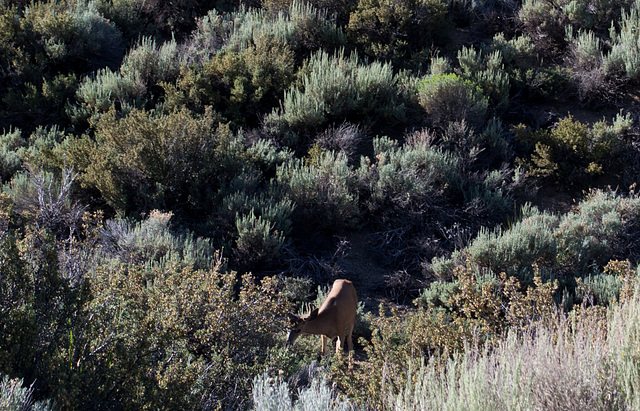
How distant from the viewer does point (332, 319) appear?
501cm

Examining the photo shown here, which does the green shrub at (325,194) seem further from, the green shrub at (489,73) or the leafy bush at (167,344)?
the green shrub at (489,73)

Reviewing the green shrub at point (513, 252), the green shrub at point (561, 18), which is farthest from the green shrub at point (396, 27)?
the green shrub at point (513, 252)

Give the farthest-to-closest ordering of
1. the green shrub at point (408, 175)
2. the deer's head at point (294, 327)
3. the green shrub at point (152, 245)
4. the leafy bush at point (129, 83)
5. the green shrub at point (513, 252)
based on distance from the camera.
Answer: the leafy bush at point (129, 83) → the green shrub at point (408, 175) → the green shrub at point (513, 252) → the green shrub at point (152, 245) → the deer's head at point (294, 327)

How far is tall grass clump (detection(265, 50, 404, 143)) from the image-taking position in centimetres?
849

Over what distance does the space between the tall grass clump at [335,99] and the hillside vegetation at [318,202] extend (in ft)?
0.15

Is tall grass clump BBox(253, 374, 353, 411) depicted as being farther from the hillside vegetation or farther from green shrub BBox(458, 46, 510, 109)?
green shrub BBox(458, 46, 510, 109)

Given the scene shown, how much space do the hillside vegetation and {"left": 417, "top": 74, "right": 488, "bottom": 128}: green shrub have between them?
3cm

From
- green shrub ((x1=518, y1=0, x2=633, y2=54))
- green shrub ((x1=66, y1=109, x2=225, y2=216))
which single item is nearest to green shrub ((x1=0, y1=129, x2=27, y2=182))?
green shrub ((x1=66, y1=109, x2=225, y2=216))

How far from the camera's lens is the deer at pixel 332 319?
190 inches

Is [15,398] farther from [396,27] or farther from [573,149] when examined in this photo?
[396,27]

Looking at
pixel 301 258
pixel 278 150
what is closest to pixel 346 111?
pixel 278 150

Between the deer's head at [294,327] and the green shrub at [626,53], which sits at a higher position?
the green shrub at [626,53]

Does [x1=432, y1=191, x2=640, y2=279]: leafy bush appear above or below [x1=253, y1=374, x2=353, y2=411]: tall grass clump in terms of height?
below

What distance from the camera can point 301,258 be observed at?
680 cm
